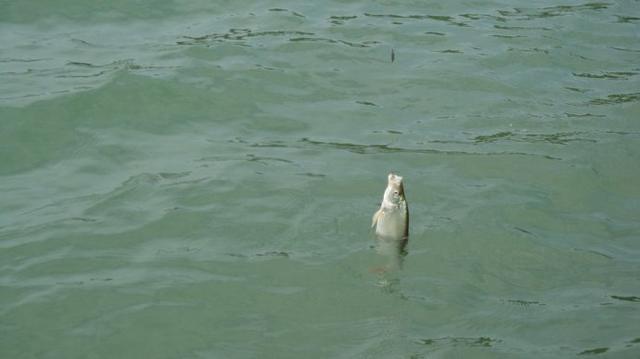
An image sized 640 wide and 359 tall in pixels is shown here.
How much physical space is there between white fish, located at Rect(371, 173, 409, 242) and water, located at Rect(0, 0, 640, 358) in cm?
24

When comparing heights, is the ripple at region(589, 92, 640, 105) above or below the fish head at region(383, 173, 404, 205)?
below

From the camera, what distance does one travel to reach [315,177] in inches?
348

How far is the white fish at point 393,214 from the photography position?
709 cm

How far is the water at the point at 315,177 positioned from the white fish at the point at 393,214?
24cm

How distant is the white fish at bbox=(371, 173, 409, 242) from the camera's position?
23.2 feet

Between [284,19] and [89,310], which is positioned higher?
[284,19]

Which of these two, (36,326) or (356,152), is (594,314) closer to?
(356,152)

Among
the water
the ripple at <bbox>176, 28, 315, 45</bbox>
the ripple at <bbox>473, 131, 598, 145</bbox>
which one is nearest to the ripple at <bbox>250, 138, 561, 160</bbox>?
the water

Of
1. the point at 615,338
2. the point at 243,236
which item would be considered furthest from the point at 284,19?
the point at 615,338

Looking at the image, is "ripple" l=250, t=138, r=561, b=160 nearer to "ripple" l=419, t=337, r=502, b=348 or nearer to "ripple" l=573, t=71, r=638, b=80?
"ripple" l=573, t=71, r=638, b=80

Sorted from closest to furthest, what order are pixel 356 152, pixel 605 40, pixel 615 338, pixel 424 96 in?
1. pixel 615 338
2. pixel 356 152
3. pixel 424 96
4. pixel 605 40

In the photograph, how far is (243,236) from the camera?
7.88 m

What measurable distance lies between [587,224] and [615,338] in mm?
1693

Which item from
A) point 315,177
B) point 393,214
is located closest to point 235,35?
point 315,177
